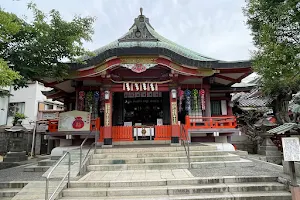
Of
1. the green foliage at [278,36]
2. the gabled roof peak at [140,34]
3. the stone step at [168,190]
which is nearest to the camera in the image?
the stone step at [168,190]

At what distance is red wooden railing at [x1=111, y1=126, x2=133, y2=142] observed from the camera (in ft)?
35.6

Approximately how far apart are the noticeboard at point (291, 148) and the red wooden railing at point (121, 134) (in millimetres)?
7289

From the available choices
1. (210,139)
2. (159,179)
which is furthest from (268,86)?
(159,179)

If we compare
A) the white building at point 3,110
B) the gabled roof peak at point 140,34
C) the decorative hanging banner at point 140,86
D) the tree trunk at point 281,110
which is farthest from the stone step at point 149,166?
the white building at point 3,110

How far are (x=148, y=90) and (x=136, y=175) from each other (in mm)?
4984

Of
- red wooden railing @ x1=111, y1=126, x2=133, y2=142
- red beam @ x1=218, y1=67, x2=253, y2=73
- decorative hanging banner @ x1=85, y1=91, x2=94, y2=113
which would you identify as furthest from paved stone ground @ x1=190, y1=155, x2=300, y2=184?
decorative hanging banner @ x1=85, y1=91, x2=94, y2=113

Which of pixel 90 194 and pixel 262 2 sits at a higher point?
pixel 262 2

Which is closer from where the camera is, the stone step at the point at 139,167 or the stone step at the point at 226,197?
the stone step at the point at 226,197

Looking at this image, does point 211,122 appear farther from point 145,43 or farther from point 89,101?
point 89,101

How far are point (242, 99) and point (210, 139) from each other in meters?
10.0

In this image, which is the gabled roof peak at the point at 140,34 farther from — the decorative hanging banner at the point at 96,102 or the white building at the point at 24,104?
the white building at the point at 24,104

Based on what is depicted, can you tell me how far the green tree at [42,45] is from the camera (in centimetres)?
728

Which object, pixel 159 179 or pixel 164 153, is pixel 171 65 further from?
pixel 159 179

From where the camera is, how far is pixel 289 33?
606cm
